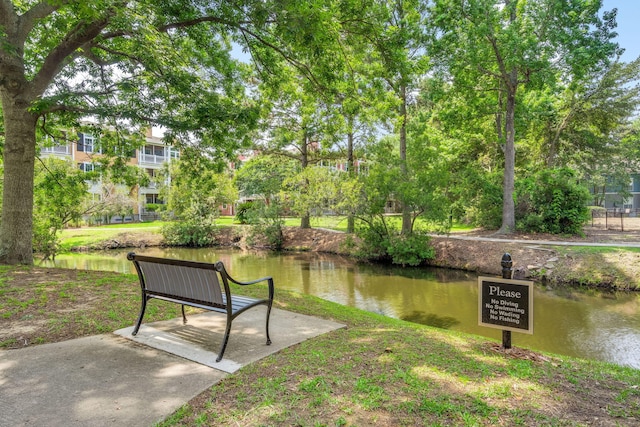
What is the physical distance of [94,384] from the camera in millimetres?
3184

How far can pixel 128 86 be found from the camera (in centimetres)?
752

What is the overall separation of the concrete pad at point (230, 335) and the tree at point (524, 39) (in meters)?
13.7

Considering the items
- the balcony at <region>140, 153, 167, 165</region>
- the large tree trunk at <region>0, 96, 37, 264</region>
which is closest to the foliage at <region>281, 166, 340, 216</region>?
the large tree trunk at <region>0, 96, 37, 264</region>

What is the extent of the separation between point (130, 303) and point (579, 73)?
1647 cm

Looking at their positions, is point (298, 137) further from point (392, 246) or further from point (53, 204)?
point (53, 204)

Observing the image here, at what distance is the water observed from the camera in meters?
7.02

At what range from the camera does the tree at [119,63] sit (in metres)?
6.83

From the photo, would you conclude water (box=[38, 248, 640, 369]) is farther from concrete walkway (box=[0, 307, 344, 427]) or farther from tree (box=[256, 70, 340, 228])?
tree (box=[256, 70, 340, 228])

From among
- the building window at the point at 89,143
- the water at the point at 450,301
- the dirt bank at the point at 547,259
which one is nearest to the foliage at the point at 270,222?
the dirt bank at the point at 547,259

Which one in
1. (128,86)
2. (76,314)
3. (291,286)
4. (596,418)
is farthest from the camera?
(291,286)

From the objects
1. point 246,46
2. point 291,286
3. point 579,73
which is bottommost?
point 291,286

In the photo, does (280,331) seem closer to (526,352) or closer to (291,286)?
(526,352)

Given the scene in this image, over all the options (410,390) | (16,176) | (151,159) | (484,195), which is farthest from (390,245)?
(151,159)

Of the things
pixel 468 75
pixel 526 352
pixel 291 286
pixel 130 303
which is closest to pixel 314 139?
pixel 468 75
